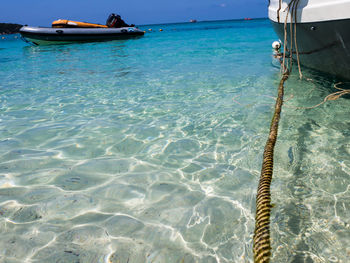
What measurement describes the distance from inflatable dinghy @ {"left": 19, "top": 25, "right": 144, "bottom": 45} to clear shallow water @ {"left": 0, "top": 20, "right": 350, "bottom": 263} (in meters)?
19.1

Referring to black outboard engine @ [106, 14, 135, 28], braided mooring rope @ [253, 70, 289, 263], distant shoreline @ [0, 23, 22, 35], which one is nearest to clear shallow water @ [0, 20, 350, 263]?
braided mooring rope @ [253, 70, 289, 263]

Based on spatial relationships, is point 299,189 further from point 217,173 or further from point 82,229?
point 82,229

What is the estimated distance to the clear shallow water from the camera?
1.81 meters

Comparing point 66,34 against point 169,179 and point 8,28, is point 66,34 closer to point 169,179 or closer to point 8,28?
point 169,179

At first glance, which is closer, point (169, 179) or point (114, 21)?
point (169, 179)

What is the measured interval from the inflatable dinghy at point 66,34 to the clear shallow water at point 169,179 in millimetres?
19114

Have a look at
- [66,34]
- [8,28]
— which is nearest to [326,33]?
[66,34]

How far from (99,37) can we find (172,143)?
23.1 metres

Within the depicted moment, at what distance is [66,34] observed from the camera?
71.8ft

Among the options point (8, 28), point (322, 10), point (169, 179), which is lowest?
point (169, 179)

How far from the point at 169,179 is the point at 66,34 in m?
23.0


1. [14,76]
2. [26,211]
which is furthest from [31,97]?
[26,211]

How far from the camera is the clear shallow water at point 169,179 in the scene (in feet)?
5.94

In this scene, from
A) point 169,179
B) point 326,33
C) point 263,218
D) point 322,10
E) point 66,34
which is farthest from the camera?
point 66,34
